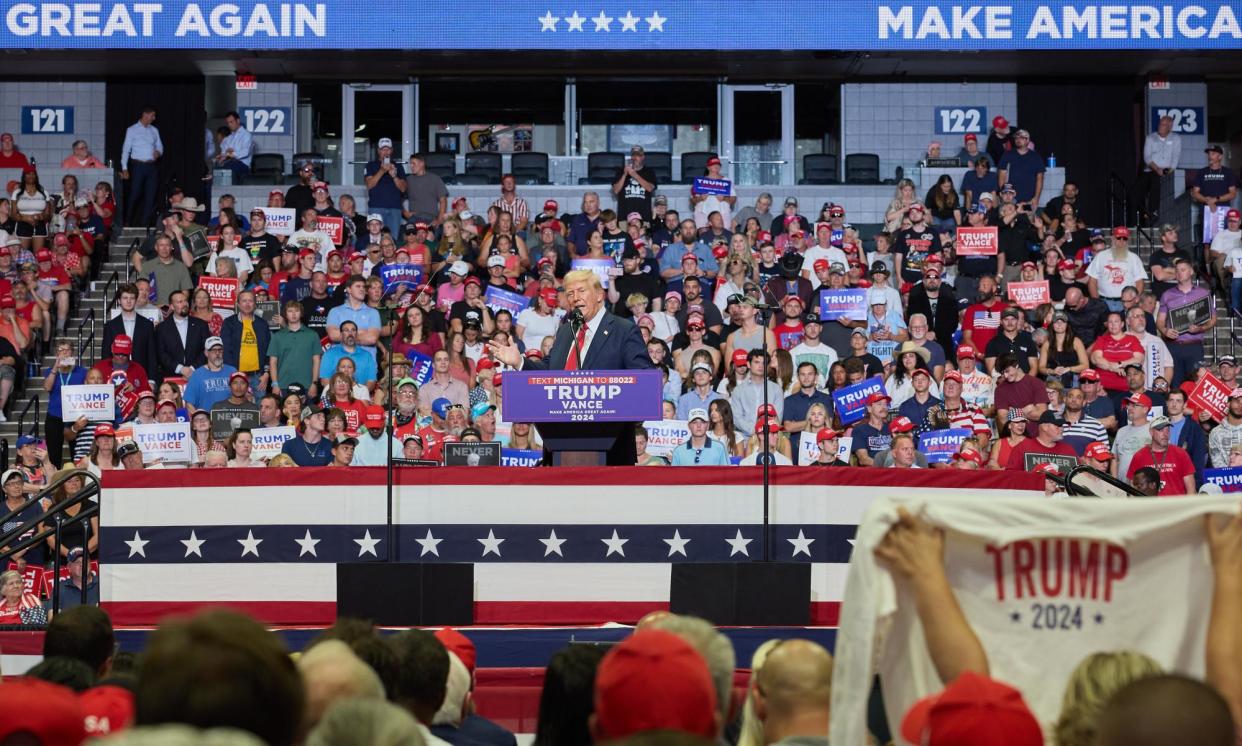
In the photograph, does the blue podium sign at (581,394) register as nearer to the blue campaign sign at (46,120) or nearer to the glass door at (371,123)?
the glass door at (371,123)

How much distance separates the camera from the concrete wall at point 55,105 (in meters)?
25.4

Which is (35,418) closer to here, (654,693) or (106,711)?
(106,711)

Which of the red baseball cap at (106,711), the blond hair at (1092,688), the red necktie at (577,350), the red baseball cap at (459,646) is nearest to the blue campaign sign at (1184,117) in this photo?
the red necktie at (577,350)

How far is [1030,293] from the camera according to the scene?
18109 mm

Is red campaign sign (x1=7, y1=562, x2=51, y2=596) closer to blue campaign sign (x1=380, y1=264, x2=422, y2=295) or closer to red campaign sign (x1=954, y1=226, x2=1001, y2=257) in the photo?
blue campaign sign (x1=380, y1=264, x2=422, y2=295)

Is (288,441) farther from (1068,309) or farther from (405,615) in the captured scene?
(1068,309)

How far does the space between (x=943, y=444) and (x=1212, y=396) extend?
332 cm

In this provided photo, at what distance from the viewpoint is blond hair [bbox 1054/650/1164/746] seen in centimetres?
338

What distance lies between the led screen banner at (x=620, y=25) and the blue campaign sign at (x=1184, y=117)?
11.6 feet

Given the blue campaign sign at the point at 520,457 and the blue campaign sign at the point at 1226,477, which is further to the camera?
the blue campaign sign at the point at 1226,477

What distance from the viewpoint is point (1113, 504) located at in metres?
4.09

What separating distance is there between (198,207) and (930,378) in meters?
10.9

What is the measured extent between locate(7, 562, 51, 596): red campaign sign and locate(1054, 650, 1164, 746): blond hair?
11.0 m

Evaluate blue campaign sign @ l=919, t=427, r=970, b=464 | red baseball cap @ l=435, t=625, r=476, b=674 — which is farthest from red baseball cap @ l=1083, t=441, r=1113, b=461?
red baseball cap @ l=435, t=625, r=476, b=674
